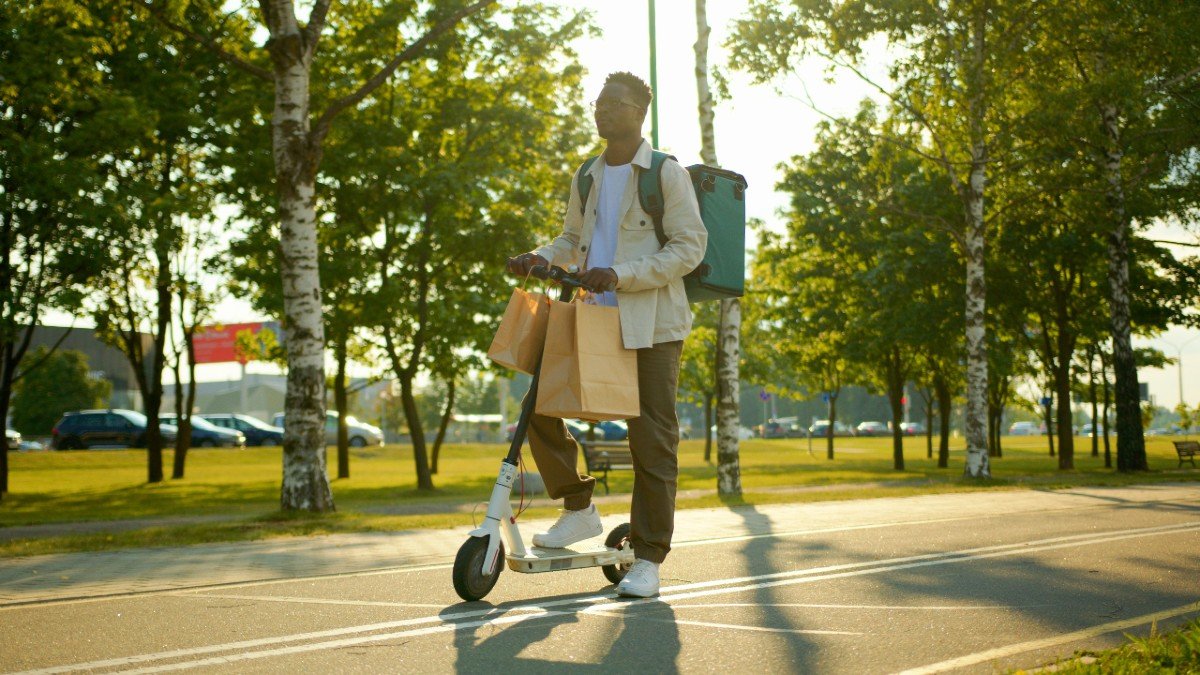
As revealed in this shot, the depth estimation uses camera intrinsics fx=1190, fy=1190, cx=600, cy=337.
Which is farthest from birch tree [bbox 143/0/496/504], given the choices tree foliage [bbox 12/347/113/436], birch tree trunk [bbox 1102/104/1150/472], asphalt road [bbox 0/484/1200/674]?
tree foliage [bbox 12/347/113/436]

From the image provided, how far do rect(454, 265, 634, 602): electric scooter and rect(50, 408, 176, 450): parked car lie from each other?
54258mm

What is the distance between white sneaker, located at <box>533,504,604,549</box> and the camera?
5.49 metres

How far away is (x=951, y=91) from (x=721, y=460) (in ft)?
28.3

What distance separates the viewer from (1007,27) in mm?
22188

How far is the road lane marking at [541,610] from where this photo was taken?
A: 4070 mm

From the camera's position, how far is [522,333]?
5223 mm

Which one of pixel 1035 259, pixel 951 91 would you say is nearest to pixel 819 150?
pixel 1035 259

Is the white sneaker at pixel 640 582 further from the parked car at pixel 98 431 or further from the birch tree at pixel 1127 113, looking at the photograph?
the parked car at pixel 98 431

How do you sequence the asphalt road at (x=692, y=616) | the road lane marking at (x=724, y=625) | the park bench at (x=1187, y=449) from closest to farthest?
the asphalt road at (x=692, y=616), the road lane marking at (x=724, y=625), the park bench at (x=1187, y=449)

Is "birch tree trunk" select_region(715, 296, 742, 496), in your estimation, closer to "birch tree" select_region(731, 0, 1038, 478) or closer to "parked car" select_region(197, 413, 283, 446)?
"birch tree" select_region(731, 0, 1038, 478)

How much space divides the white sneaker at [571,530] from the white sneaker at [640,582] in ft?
1.14

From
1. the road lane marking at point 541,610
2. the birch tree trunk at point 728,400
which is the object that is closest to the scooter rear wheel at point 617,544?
the road lane marking at point 541,610

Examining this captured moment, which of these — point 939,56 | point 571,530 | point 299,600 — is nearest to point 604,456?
point 939,56

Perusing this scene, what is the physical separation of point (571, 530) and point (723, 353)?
1385 cm
